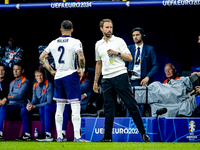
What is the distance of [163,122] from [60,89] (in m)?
1.99

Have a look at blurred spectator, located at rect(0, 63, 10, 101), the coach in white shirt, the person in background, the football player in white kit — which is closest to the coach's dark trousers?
the coach in white shirt

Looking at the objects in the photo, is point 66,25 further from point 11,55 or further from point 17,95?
point 11,55

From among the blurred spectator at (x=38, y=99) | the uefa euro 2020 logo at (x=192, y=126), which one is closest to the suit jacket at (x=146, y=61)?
the uefa euro 2020 logo at (x=192, y=126)

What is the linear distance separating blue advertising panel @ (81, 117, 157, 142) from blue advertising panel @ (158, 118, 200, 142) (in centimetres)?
18

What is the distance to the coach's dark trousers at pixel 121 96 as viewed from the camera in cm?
604

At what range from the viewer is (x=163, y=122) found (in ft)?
22.7

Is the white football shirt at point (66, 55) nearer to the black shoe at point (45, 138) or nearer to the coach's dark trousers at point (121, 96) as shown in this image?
the coach's dark trousers at point (121, 96)

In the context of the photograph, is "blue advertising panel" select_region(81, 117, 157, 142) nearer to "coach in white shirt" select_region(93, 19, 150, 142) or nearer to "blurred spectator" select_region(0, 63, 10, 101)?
"coach in white shirt" select_region(93, 19, 150, 142)

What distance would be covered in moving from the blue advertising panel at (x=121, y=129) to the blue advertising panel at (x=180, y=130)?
6.9 inches

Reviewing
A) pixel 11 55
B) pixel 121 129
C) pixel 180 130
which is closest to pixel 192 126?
pixel 180 130

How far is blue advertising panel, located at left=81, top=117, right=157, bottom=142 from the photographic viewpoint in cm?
688

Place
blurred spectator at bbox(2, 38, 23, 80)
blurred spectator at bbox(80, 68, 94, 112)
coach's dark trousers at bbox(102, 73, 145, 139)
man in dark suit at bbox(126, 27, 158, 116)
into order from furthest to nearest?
blurred spectator at bbox(2, 38, 23, 80)
blurred spectator at bbox(80, 68, 94, 112)
man in dark suit at bbox(126, 27, 158, 116)
coach's dark trousers at bbox(102, 73, 145, 139)

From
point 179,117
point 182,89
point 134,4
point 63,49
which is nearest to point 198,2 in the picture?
point 134,4

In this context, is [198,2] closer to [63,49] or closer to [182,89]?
[182,89]
